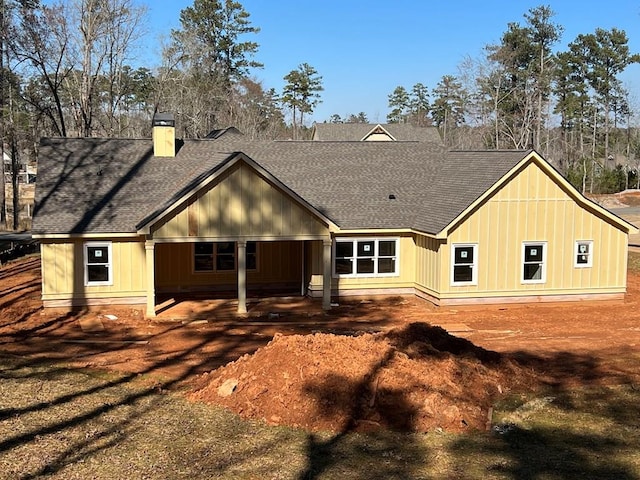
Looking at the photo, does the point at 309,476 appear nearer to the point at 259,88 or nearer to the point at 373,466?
the point at 373,466

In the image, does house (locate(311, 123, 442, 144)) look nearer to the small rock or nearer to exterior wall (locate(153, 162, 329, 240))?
exterior wall (locate(153, 162, 329, 240))

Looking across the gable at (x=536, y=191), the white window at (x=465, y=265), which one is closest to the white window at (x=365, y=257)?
the white window at (x=465, y=265)

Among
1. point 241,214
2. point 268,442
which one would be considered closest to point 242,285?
point 241,214

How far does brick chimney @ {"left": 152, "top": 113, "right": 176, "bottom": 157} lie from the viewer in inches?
1000

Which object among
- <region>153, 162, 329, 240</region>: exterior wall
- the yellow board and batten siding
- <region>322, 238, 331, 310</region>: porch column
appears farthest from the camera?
the yellow board and batten siding

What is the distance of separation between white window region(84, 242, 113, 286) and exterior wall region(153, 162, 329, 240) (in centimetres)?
228

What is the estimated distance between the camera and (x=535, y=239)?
75.0 ft

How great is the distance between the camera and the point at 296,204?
21281mm

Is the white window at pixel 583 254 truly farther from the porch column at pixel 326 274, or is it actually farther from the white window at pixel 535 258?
the porch column at pixel 326 274

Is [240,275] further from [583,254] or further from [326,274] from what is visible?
[583,254]

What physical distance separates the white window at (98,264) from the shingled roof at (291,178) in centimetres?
65

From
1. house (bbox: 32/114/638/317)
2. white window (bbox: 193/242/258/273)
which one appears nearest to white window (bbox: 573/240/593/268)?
house (bbox: 32/114/638/317)

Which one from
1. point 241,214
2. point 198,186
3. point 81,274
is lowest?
point 81,274

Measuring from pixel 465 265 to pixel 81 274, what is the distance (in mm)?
12526
